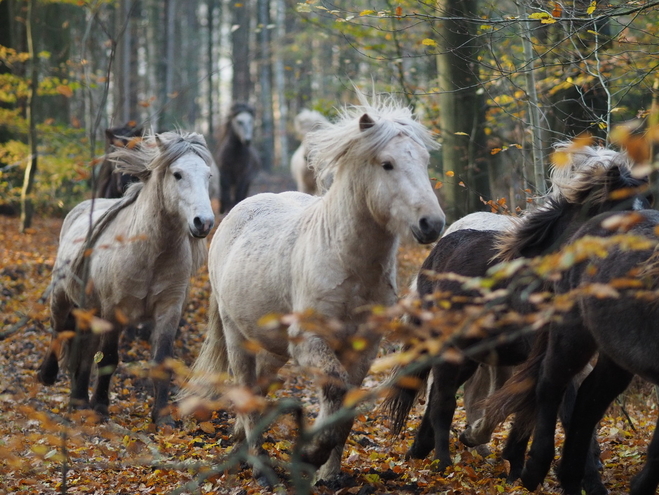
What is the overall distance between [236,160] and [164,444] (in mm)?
10349

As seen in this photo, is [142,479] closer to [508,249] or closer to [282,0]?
[508,249]

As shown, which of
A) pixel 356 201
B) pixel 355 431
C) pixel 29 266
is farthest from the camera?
pixel 29 266

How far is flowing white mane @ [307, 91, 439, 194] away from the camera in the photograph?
449cm

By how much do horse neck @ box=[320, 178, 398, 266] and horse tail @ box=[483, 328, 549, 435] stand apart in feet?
3.44

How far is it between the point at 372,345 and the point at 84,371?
3.45 m

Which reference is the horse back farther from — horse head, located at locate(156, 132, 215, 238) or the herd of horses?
horse head, located at locate(156, 132, 215, 238)

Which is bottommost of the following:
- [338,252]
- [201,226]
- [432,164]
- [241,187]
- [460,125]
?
[338,252]

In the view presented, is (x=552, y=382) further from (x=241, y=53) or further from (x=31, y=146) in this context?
(x=241, y=53)

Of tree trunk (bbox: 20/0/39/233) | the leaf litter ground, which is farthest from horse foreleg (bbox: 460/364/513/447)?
tree trunk (bbox: 20/0/39/233)

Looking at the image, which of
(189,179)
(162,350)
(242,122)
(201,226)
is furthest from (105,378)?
(242,122)

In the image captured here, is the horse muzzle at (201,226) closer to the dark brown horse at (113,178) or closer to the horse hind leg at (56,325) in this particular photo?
the horse hind leg at (56,325)

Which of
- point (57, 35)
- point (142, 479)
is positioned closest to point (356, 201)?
point (142, 479)

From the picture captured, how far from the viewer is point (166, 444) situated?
19.9ft

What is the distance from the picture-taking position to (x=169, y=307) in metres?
7.25
